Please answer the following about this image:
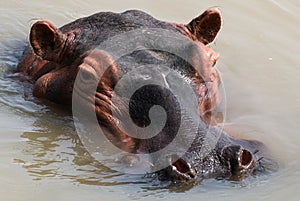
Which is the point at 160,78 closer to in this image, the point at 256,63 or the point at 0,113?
the point at 0,113

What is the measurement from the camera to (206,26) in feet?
20.4

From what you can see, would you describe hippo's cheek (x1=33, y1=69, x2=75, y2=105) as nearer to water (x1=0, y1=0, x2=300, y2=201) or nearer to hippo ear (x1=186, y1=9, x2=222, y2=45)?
water (x1=0, y1=0, x2=300, y2=201)

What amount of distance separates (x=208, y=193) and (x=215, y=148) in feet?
0.97

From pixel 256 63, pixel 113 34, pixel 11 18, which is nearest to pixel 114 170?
pixel 113 34

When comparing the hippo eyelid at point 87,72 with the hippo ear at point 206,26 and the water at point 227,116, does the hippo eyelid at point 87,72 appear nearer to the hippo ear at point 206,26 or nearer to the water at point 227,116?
the water at point 227,116

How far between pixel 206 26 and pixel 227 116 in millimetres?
802

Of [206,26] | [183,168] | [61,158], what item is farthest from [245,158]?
[206,26]

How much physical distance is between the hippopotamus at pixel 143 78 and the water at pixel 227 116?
0.14m

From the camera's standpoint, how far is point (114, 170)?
A: 5047 millimetres

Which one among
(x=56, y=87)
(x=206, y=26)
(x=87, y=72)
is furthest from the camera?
(x=206, y=26)

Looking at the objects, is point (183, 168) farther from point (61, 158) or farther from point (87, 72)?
point (87, 72)

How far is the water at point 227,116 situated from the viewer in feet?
15.6

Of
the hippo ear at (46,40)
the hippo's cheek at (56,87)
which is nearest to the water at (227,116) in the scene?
the hippo's cheek at (56,87)

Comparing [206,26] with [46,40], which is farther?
[206,26]
